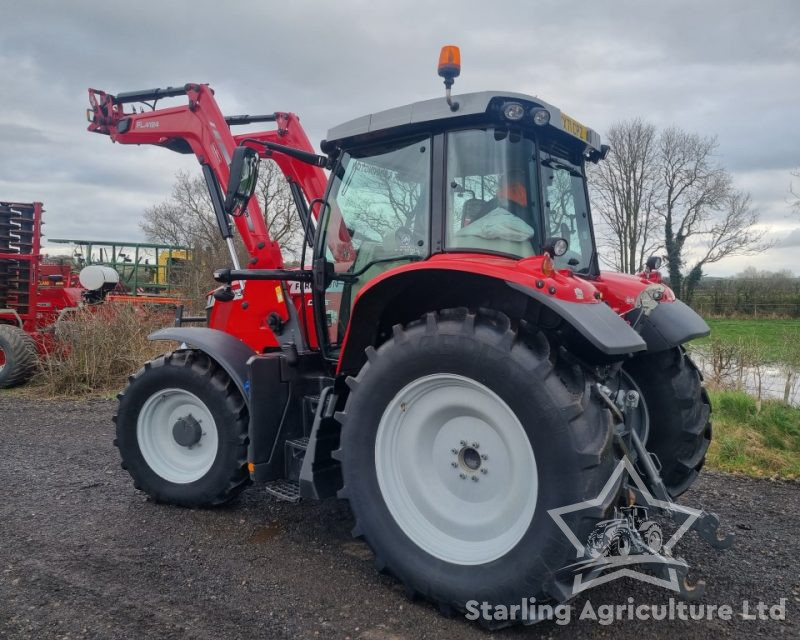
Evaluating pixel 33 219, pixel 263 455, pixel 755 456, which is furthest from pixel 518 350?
pixel 33 219

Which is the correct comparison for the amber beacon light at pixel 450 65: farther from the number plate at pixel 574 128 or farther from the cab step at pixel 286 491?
the cab step at pixel 286 491

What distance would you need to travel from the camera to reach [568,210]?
3.86 metres

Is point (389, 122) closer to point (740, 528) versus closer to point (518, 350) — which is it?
point (518, 350)

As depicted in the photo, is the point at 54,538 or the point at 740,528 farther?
the point at 740,528

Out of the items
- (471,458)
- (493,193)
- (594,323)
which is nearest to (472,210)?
(493,193)

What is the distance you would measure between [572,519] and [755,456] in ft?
13.5

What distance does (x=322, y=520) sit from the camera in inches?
160

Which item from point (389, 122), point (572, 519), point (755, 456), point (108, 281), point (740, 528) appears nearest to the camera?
point (572, 519)

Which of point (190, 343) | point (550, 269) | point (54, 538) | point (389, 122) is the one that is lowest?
point (54, 538)

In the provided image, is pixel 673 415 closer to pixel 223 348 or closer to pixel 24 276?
pixel 223 348

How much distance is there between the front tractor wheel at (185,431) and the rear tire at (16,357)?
6.22 meters

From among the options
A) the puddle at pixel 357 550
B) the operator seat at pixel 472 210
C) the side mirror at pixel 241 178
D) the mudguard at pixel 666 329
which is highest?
the side mirror at pixel 241 178

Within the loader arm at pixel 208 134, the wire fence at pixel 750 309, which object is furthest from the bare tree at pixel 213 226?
the wire fence at pixel 750 309

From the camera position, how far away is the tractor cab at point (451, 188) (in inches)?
127
